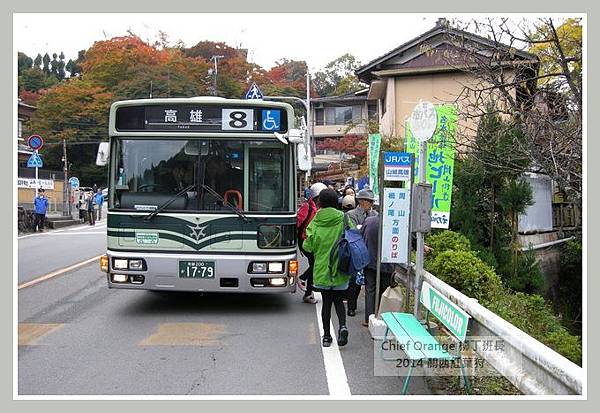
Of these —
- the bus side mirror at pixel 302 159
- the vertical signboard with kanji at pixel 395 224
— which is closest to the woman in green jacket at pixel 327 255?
the vertical signboard with kanji at pixel 395 224

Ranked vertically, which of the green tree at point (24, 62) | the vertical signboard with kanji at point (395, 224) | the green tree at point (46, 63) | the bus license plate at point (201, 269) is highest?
the green tree at point (46, 63)

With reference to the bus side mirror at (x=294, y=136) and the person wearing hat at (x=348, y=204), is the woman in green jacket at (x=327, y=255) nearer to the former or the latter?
the bus side mirror at (x=294, y=136)

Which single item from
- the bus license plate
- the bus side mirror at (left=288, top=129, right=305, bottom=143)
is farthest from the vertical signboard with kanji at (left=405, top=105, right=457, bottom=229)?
the bus license plate

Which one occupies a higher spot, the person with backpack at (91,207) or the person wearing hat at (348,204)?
the person wearing hat at (348,204)

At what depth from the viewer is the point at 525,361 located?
14.9 feet

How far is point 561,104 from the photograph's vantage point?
816 cm

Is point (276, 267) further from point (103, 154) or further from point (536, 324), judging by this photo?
point (536, 324)

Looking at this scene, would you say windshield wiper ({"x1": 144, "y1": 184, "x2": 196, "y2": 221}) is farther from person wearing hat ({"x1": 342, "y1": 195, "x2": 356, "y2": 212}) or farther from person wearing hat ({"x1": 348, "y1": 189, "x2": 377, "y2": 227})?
person wearing hat ({"x1": 342, "y1": 195, "x2": 356, "y2": 212})

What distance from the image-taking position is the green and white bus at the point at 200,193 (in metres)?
8.27

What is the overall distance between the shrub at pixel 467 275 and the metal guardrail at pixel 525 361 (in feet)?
10.1

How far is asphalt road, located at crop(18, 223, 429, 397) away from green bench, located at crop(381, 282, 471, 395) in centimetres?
46

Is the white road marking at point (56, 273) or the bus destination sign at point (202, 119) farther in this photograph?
the white road marking at point (56, 273)

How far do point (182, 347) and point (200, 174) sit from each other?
2465 millimetres

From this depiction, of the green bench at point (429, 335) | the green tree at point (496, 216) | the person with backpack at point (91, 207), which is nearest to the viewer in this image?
the green bench at point (429, 335)
